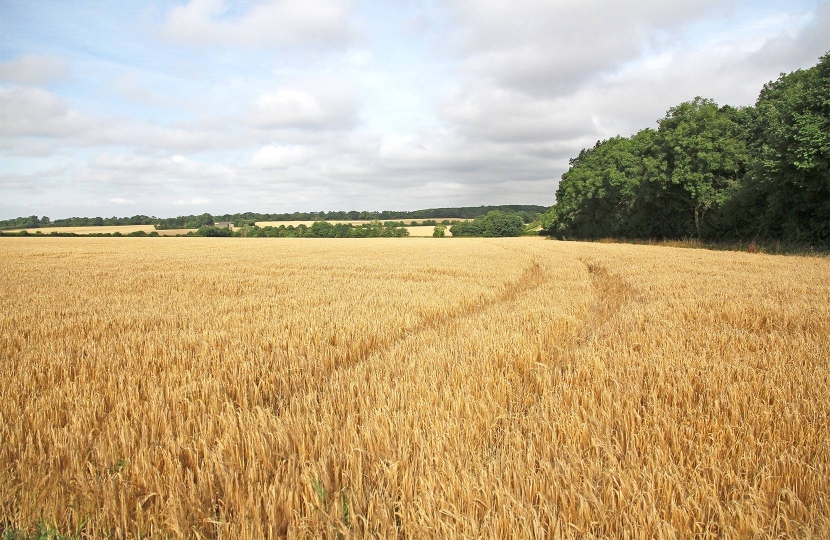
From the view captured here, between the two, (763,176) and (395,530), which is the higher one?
(763,176)

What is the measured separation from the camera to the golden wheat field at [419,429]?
1983 millimetres

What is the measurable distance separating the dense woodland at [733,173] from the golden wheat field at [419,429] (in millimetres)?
23431

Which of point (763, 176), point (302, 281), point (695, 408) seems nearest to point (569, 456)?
point (695, 408)

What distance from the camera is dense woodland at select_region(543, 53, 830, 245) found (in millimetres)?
22219

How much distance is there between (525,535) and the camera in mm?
1772

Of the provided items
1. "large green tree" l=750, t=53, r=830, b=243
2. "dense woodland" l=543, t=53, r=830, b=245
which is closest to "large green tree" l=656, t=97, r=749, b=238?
"dense woodland" l=543, t=53, r=830, b=245

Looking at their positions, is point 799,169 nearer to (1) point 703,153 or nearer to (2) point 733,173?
(1) point 703,153

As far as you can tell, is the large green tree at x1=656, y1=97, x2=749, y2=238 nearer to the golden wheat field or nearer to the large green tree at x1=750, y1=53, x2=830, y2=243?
the large green tree at x1=750, y1=53, x2=830, y2=243

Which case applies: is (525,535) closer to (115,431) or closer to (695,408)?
(695,408)

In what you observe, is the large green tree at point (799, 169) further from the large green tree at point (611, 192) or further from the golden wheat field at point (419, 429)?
the golden wheat field at point (419, 429)

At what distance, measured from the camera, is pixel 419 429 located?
278 cm

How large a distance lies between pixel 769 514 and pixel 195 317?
7637mm

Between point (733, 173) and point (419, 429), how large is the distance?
46604mm

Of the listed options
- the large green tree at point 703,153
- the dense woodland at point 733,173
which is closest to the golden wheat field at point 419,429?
the dense woodland at point 733,173
